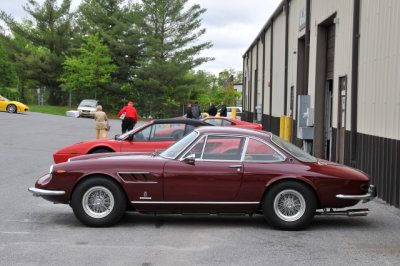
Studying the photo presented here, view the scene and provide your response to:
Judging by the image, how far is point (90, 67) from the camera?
189 feet

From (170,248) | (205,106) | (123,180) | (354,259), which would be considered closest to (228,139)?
(123,180)

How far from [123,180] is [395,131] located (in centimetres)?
503

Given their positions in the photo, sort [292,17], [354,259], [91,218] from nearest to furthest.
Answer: [354,259]
[91,218]
[292,17]

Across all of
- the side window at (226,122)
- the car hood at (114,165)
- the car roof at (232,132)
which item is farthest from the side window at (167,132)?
the side window at (226,122)

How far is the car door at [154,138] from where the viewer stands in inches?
482

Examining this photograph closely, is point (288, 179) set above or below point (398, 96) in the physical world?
below

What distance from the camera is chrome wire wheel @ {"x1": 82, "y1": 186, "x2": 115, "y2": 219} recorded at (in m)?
7.19

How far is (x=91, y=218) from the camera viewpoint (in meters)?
7.17

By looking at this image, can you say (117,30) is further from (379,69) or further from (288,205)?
(288,205)

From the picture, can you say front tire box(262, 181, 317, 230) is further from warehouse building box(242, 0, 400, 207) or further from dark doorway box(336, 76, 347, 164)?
dark doorway box(336, 76, 347, 164)

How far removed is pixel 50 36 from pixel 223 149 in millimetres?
58244

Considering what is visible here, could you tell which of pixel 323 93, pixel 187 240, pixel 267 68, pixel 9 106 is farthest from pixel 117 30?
pixel 187 240

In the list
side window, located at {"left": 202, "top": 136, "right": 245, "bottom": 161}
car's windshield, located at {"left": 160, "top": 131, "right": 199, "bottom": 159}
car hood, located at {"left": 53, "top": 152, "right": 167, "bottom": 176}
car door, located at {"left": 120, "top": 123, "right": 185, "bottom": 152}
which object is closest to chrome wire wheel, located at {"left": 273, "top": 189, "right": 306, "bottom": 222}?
side window, located at {"left": 202, "top": 136, "right": 245, "bottom": 161}

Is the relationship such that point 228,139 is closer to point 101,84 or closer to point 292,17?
point 292,17
